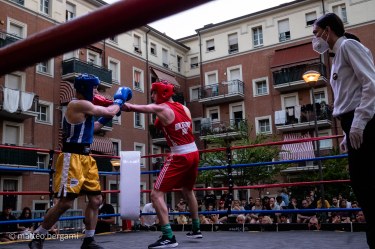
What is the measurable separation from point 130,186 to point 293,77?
70.2ft

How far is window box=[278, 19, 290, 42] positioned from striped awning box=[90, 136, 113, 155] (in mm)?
13885

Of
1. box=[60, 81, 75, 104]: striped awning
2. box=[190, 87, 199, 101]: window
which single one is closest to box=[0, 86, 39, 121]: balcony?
box=[60, 81, 75, 104]: striped awning

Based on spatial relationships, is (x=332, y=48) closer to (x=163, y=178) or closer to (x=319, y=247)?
(x=319, y=247)

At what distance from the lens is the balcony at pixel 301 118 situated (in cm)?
2420

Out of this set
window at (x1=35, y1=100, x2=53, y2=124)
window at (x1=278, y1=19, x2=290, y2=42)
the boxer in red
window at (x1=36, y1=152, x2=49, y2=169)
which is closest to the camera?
the boxer in red

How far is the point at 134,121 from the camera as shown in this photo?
2723 centimetres

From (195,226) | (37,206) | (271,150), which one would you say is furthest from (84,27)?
(271,150)

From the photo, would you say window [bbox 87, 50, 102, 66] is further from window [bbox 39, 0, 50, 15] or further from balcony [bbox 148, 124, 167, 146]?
balcony [bbox 148, 124, 167, 146]

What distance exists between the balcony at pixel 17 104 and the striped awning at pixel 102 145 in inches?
161

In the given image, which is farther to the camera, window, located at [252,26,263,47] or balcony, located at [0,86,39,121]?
window, located at [252,26,263,47]

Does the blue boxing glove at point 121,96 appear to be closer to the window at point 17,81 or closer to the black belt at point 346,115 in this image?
the black belt at point 346,115

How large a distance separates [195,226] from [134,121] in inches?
894

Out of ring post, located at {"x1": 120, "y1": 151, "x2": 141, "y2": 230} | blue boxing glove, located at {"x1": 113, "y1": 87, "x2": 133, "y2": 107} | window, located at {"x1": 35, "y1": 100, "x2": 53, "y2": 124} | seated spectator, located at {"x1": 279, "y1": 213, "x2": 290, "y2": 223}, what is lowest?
seated spectator, located at {"x1": 279, "y1": 213, "x2": 290, "y2": 223}

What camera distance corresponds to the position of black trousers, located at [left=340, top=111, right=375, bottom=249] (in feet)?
7.75
